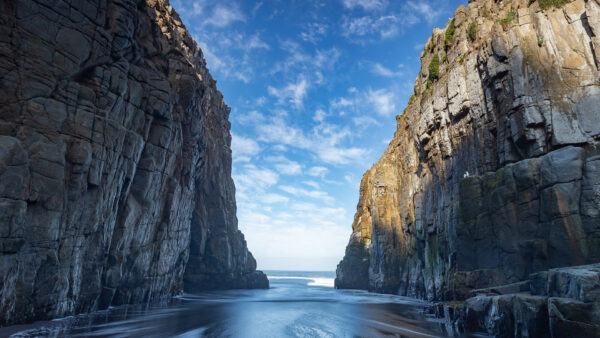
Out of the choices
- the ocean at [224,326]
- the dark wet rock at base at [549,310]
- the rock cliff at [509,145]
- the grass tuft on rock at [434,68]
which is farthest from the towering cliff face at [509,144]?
the ocean at [224,326]

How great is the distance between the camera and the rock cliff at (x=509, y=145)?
25656 millimetres

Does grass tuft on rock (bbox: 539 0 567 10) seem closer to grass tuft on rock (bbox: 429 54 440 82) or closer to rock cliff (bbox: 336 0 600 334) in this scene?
rock cliff (bbox: 336 0 600 334)

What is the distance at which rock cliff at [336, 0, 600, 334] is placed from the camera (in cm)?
2566

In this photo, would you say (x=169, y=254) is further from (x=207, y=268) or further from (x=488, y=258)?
(x=488, y=258)

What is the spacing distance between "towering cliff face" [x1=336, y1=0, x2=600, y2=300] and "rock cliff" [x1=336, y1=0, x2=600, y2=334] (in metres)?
0.10

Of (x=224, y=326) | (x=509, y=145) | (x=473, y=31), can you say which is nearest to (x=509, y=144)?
(x=509, y=145)

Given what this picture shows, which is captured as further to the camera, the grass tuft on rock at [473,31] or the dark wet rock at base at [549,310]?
the grass tuft on rock at [473,31]

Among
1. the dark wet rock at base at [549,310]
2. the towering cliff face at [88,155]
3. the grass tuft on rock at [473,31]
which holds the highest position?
the grass tuft on rock at [473,31]

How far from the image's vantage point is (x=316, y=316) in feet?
108

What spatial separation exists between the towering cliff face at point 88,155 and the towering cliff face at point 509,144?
116 ft

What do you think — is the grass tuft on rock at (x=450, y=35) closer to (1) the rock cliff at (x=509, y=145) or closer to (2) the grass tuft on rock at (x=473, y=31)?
(1) the rock cliff at (x=509, y=145)

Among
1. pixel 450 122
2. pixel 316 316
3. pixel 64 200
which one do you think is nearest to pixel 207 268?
pixel 316 316

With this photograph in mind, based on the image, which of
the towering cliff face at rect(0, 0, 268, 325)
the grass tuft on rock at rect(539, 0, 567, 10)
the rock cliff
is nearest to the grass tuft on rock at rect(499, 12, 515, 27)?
the rock cliff

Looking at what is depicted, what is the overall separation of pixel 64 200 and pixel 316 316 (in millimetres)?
24560
